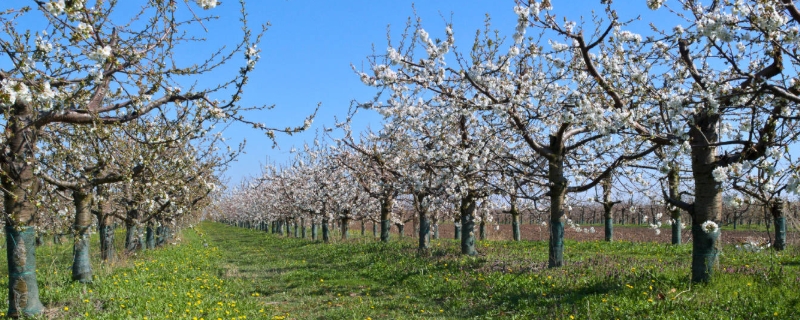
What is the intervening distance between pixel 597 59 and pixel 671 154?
2.39 m

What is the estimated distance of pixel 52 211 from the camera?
7.59 meters

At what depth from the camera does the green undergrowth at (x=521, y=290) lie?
24.1 feet

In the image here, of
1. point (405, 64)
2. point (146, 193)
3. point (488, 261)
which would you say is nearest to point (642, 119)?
point (405, 64)

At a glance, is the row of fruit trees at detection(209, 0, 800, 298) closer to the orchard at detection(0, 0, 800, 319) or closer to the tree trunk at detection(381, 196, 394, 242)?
the orchard at detection(0, 0, 800, 319)

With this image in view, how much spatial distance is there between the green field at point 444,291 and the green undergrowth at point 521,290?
0.07 ft

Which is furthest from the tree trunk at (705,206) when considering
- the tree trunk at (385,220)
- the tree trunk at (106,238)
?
the tree trunk at (385,220)

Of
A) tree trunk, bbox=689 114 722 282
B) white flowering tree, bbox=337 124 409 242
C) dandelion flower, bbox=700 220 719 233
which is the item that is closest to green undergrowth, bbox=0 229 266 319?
white flowering tree, bbox=337 124 409 242

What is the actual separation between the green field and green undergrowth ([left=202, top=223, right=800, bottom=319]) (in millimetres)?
22

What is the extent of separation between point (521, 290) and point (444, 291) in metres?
1.65

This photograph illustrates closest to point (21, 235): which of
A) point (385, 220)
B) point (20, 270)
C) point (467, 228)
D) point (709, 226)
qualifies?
point (20, 270)

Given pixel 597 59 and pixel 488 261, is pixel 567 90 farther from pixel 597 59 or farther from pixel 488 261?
pixel 488 261

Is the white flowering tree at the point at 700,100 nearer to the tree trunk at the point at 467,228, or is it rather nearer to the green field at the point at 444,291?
the green field at the point at 444,291

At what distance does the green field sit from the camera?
24.6 ft

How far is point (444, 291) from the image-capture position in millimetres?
10508
